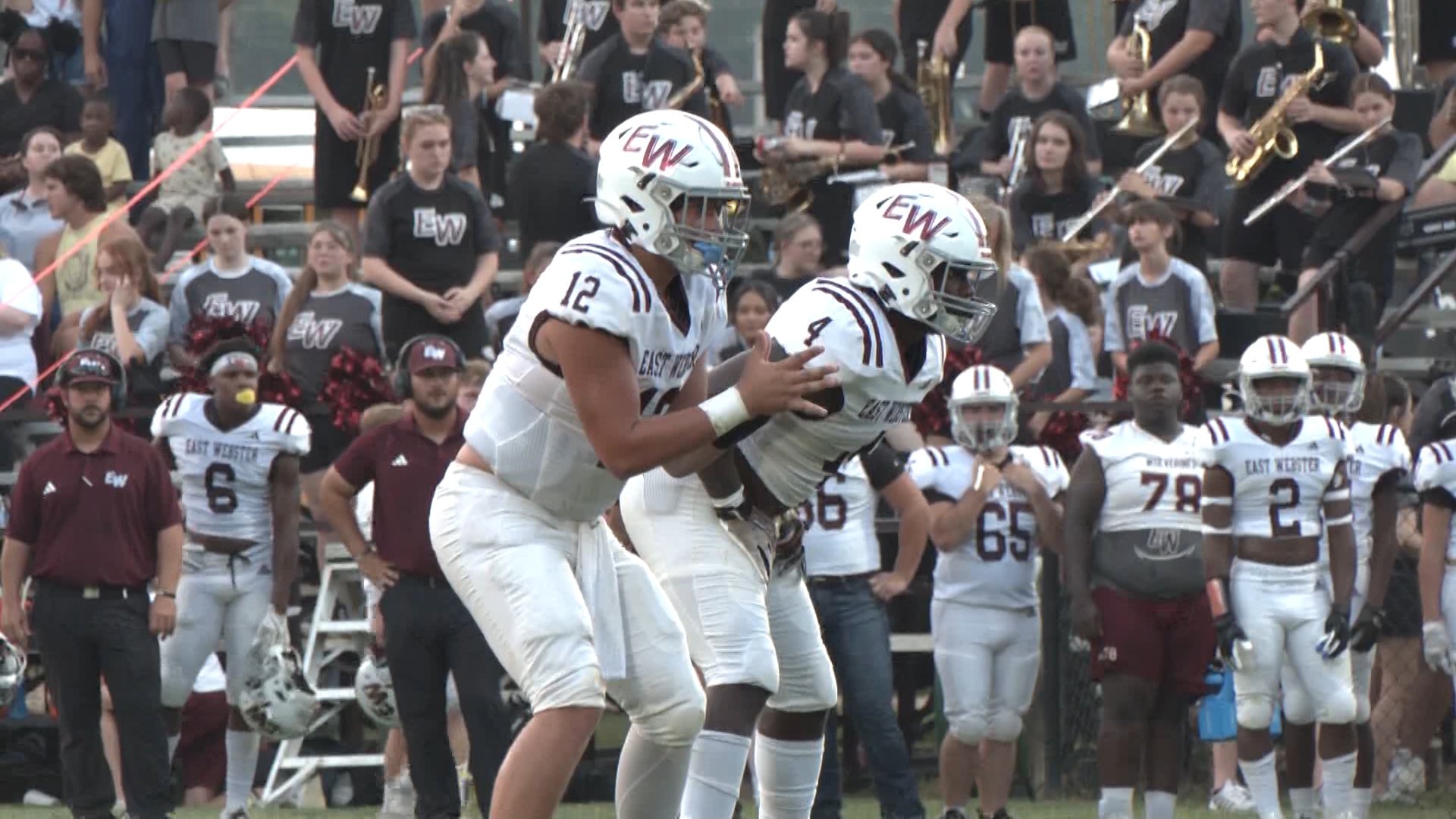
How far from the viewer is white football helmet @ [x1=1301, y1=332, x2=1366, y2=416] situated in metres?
9.83

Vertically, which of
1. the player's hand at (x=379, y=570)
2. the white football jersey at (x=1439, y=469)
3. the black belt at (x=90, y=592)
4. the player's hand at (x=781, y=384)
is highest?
the player's hand at (x=781, y=384)

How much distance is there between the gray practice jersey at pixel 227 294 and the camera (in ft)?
37.6

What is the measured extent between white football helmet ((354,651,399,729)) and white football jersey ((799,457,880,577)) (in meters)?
1.64

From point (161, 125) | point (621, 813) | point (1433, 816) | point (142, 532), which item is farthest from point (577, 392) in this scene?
point (161, 125)

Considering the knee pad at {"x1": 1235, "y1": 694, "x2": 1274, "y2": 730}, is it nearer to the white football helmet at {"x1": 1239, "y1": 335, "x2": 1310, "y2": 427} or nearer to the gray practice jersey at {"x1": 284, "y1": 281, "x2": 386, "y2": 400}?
the white football helmet at {"x1": 1239, "y1": 335, "x2": 1310, "y2": 427}

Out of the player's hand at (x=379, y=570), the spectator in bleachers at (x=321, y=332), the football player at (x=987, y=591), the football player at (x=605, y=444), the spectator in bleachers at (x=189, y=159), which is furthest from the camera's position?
the spectator in bleachers at (x=189, y=159)

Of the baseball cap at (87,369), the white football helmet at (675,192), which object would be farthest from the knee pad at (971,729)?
the white football helmet at (675,192)

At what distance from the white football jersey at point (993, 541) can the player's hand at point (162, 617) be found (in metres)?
2.84

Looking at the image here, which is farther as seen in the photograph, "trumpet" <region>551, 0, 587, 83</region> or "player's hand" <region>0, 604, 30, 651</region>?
"trumpet" <region>551, 0, 587, 83</region>

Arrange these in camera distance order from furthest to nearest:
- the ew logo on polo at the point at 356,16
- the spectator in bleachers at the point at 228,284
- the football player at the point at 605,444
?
1. the ew logo on polo at the point at 356,16
2. the spectator in bleachers at the point at 228,284
3. the football player at the point at 605,444

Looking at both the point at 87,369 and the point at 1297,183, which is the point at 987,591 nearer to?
the point at 87,369

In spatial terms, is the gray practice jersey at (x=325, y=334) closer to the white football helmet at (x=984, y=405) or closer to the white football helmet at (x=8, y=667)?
the white football helmet at (x=8, y=667)

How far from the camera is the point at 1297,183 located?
1204 centimetres

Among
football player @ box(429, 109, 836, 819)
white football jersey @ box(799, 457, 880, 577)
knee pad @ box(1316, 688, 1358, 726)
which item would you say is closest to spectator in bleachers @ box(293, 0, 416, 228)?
white football jersey @ box(799, 457, 880, 577)
